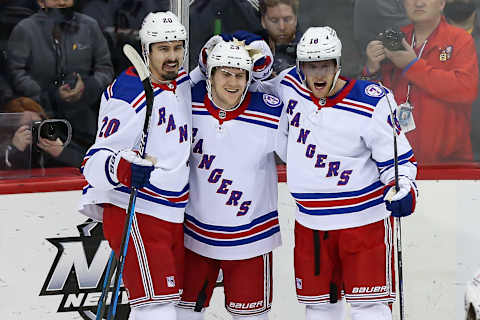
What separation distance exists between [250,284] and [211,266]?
0.51 feet

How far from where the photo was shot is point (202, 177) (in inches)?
132

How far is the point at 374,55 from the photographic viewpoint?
426 centimetres

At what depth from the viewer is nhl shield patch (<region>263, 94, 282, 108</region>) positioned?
3383mm

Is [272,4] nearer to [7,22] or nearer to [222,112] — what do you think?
[222,112]

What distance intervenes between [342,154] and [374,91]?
0.80 ft

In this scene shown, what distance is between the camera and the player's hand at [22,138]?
12.8ft

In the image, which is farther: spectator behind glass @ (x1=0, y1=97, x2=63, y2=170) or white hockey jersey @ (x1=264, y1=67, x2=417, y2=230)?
spectator behind glass @ (x1=0, y1=97, x2=63, y2=170)

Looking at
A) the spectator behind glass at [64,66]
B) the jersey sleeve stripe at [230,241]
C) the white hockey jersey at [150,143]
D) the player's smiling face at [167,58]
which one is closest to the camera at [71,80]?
the spectator behind glass at [64,66]

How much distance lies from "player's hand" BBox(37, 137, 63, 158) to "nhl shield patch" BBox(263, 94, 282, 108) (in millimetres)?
1011

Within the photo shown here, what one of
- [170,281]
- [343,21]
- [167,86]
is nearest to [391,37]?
[343,21]

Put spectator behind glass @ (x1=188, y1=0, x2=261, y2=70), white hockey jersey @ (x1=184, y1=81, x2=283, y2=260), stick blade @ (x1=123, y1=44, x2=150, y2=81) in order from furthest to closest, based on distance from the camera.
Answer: spectator behind glass @ (x1=188, y1=0, x2=261, y2=70) < white hockey jersey @ (x1=184, y1=81, x2=283, y2=260) < stick blade @ (x1=123, y1=44, x2=150, y2=81)

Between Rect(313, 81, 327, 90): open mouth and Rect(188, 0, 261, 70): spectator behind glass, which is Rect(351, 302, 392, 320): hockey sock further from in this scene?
Rect(188, 0, 261, 70): spectator behind glass

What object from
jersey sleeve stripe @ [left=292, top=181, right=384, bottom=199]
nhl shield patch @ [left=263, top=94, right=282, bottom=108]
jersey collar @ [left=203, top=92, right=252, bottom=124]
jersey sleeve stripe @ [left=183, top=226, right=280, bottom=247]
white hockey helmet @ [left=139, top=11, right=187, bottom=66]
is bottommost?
jersey sleeve stripe @ [left=183, top=226, right=280, bottom=247]

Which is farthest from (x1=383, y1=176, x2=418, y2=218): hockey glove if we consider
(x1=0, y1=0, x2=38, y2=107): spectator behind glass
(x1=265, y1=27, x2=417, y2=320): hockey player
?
(x1=0, y1=0, x2=38, y2=107): spectator behind glass
